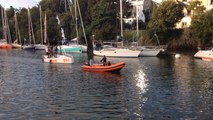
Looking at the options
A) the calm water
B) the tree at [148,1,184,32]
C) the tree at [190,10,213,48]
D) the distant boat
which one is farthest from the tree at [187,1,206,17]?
the calm water

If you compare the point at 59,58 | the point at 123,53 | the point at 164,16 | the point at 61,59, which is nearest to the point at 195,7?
the point at 164,16

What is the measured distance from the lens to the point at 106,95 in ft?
149

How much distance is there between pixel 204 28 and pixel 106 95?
262 ft

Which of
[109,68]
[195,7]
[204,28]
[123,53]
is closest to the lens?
[109,68]

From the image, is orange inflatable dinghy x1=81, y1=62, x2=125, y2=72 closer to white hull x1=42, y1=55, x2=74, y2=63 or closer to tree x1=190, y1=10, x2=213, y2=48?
white hull x1=42, y1=55, x2=74, y2=63

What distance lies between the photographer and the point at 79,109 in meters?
37.9

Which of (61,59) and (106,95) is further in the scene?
(61,59)

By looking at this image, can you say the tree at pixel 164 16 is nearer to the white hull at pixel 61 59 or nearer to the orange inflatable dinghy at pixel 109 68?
the white hull at pixel 61 59

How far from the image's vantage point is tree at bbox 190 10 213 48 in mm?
118812

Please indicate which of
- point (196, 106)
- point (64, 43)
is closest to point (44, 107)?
point (196, 106)

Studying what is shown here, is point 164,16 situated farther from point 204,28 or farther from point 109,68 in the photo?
point 109,68

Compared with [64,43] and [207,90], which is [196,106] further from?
[64,43]

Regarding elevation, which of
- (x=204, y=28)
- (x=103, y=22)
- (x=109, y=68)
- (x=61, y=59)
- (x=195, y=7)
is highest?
(x=195, y=7)

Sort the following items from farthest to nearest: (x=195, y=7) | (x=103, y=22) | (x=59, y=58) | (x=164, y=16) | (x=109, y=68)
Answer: (x=103, y=22)
(x=195, y=7)
(x=164, y=16)
(x=59, y=58)
(x=109, y=68)
